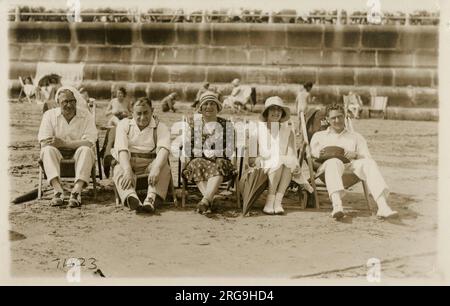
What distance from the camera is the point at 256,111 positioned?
9766 mm

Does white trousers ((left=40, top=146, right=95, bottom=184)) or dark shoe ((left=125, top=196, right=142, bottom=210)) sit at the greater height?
white trousers ((left=40, top=146, right=95, bottom=184))

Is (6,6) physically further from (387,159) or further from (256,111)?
(387,159)

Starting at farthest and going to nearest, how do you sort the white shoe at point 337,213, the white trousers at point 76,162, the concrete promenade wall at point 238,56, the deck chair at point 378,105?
the deck chair at point 378,105 → the concrete promenade wall at point 238,56 → the white trousers at point 76,162 → the white shoe at point 337,213

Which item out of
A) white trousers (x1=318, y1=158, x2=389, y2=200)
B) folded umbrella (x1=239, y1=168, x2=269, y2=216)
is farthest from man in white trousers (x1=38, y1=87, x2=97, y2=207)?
white trousers (x1=318, y1=158, x2=389, y2=200)

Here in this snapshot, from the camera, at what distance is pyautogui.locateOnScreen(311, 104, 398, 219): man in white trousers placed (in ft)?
22.8

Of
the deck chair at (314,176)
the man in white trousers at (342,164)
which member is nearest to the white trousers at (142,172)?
the deck chair at (314,176)

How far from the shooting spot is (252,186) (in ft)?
23.0

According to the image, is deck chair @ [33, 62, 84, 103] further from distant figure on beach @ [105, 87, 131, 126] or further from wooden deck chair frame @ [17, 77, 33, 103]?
distant figure on beach @ [105, 87, 131, 126]

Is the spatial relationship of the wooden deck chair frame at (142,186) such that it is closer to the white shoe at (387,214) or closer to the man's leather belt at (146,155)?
the man's leather belt at (146,155)

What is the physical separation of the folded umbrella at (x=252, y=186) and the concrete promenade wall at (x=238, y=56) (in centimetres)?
348

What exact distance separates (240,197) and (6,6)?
3.53m

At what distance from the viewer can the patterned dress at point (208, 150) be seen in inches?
274

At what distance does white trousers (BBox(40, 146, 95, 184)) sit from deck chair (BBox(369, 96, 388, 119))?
219 inches
